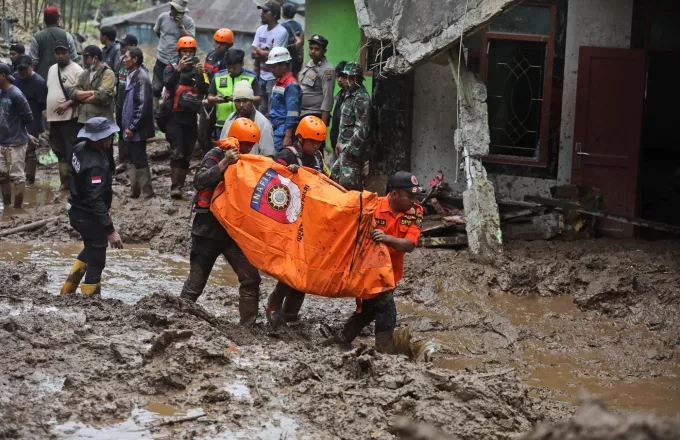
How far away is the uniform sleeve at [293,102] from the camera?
11430mm

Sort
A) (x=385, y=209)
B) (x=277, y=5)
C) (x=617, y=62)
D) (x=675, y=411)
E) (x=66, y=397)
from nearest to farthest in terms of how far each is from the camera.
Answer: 1. (x=66, y=397)
2. (x=675, y=411)
3. (x=385, y=209)
4. (x=617, y=62)
5. (x=277, y=5)

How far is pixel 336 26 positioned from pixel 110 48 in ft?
12.4

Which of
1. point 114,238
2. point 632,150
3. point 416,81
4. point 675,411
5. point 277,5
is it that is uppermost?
point 277,5

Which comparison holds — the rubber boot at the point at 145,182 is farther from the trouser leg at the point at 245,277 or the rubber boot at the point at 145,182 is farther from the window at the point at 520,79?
the trouser leg at the point at 245,277

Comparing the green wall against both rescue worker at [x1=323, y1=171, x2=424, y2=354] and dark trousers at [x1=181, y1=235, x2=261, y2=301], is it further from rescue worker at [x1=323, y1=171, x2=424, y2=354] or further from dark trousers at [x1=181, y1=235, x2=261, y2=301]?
rescue worker at [x1=323, y1=171, x2=424, y2=354]

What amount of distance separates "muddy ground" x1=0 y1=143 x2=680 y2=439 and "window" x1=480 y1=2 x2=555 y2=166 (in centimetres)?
167

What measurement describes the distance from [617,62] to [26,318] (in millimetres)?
7914

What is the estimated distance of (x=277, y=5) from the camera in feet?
46.6

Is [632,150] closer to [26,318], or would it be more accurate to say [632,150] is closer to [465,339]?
[465,339]

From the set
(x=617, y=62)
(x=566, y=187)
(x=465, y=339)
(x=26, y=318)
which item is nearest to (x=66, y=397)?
(x=26, y=318)

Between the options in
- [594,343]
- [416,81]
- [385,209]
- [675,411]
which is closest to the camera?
[675,411]

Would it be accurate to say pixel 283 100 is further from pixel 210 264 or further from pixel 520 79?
pixel 210 264

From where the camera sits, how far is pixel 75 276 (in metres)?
8.41

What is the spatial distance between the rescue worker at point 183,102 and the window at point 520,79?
3.93 m
